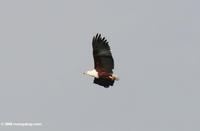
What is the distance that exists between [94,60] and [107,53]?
1.17m

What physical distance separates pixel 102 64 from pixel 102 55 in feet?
2.27

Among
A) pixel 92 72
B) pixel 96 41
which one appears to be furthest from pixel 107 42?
pixel 92 72

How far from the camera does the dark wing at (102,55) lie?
2223cm

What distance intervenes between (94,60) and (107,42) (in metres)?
1.72

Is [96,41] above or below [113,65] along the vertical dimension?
above

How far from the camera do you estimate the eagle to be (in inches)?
871

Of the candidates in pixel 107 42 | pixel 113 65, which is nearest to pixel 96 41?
pixel 107 42

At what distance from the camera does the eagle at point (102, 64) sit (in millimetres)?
22125

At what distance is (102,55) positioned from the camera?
22250mm

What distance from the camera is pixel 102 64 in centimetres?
2244

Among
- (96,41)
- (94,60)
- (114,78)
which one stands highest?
(96,41)

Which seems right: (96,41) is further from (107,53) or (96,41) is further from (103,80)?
(103,80)

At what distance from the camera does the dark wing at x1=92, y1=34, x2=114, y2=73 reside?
22234mm

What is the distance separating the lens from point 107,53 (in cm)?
2239
